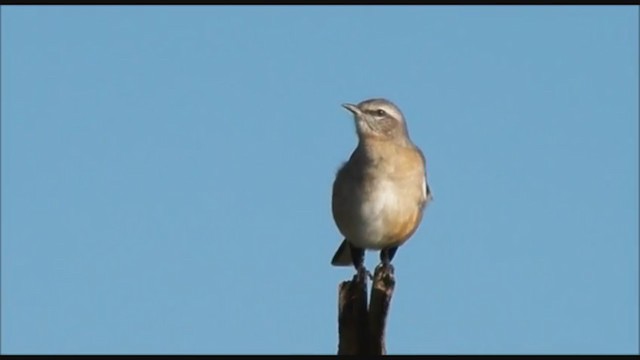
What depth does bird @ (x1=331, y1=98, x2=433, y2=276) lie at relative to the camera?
11.9 m

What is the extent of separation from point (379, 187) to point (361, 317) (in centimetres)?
429

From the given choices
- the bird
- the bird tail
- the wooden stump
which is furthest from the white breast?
the wooden stump

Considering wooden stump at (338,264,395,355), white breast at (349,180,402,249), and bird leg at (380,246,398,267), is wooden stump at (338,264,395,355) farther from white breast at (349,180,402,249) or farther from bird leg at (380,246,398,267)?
bird leg at (380,246,398,267)

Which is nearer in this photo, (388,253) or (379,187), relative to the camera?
(379,187)

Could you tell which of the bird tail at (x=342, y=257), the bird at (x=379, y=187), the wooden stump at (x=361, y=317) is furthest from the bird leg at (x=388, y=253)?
the wooden stump at (x=361, y=317)

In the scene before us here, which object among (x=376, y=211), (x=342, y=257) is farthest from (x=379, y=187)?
(x=342, y=257)

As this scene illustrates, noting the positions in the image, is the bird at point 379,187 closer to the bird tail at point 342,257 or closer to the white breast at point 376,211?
the white breast at point 376,211

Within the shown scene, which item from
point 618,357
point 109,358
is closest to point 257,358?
point 109,358

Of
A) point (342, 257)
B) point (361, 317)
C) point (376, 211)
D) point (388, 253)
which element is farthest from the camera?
point (342, 257)

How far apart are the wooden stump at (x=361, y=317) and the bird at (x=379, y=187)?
347cm

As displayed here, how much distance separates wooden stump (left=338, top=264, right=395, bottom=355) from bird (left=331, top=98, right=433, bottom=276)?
3.47m

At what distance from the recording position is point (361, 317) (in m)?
7.76

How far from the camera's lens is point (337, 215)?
39.8 ft

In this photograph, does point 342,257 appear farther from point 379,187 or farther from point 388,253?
point 379,187
